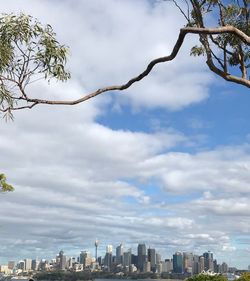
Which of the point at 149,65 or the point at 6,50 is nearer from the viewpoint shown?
the point at 149,65

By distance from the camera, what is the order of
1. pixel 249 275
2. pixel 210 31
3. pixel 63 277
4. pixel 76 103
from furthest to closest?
1. pixel 63 277
2. pixel 249 275
3. pixel 76 103
4. pixel 210 31

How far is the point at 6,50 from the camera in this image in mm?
12195

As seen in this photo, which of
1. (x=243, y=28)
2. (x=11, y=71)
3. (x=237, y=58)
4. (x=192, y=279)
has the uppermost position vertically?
(x=243, y=28)

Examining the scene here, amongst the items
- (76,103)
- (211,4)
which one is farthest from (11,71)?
(211,4)

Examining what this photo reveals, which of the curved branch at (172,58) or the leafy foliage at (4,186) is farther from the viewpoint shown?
the leafy foliage at (4,186)

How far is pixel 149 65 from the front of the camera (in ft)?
35.1

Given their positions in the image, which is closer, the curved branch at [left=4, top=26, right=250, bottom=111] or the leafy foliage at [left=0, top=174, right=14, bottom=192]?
the curved branch at [left=4, top=26, right=250, bottom=111]

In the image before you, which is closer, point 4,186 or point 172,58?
point 172,58

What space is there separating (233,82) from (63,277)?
143 meters

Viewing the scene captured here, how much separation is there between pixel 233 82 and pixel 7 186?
21143 millimetres

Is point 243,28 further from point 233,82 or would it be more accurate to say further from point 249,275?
point 249,275

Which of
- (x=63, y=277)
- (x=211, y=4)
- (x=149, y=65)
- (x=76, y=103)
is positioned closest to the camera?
(x=149, y=65)

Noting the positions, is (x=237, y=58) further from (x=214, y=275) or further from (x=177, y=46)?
(x=214, y=275)

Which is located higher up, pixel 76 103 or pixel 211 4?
pixel 211 4
